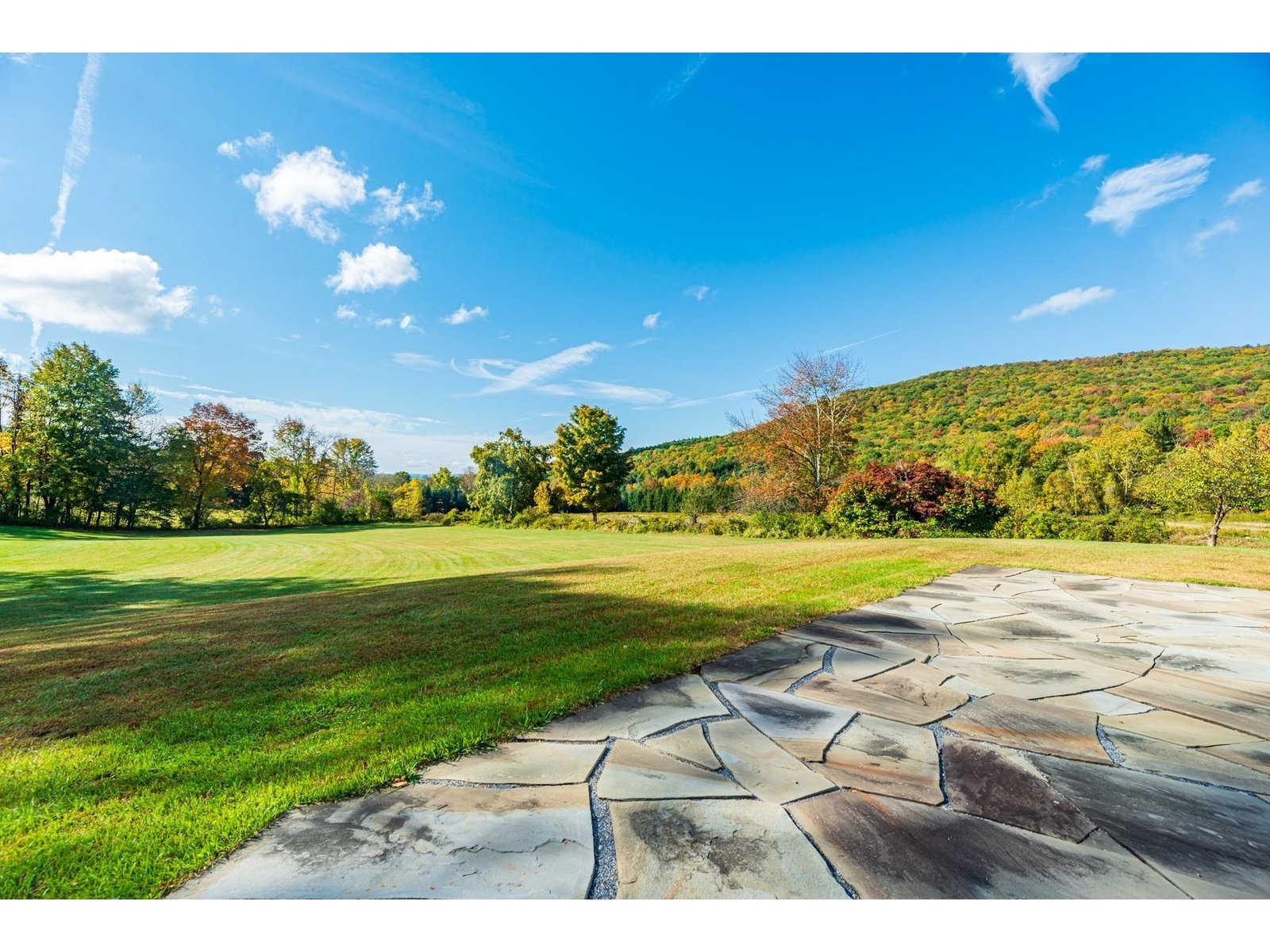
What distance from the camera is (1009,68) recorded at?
3.48 meters

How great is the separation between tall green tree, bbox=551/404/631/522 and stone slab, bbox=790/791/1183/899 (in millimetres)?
32900

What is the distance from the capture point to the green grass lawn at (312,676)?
63.1 inches

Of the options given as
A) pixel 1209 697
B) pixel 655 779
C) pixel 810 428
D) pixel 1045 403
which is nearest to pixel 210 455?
pixel 810 428

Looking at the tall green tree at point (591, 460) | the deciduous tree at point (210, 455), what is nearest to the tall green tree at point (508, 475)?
the tall green tree at point (591, 460)

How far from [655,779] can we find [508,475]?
1424 inches

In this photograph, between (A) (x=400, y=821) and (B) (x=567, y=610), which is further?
(B) (x=567, y=610)

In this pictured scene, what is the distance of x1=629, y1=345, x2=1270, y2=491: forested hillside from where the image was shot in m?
25.3

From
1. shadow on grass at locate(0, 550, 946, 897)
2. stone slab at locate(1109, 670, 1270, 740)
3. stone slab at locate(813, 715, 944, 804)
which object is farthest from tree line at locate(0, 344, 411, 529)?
stone slab at locate(1109, 670, 1270, 740)

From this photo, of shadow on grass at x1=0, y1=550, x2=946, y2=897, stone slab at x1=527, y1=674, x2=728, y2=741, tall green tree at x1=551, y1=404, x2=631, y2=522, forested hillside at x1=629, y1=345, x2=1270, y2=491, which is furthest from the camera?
tall green tree at x1=551, y1=404, x2=631, y2=522

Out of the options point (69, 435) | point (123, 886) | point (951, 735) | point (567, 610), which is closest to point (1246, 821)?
point (951, 735)

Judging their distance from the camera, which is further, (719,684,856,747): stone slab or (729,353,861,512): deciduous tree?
(729,353,861,512): deciduous tree

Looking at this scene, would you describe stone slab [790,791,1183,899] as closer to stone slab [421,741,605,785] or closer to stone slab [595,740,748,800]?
stone slab [595,740,748,800]

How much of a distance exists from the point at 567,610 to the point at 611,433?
30984mm
